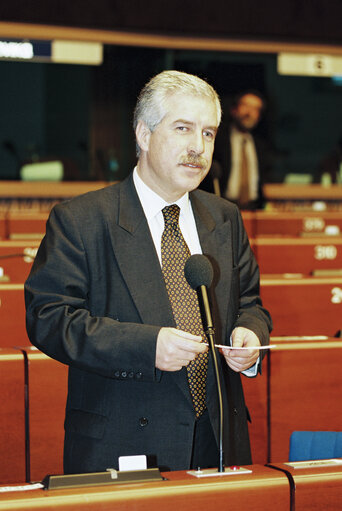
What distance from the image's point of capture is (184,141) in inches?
74.4

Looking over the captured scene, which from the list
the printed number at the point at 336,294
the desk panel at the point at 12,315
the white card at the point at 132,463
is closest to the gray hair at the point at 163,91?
the white card at the point at 132,463

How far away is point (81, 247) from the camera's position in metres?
1.82

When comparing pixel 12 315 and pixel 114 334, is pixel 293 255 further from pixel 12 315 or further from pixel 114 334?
pixel 114 334

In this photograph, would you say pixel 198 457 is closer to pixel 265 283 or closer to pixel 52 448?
pixel 52 448

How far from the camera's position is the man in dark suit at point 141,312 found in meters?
1.72

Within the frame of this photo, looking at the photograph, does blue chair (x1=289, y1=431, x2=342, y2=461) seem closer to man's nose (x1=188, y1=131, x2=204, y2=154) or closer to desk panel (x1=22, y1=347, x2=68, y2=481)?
Answer: man's nose (x1=188, y1=131, x2=204, y2=154)

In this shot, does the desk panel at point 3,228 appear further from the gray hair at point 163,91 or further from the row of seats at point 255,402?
the gray hair at point 163,91

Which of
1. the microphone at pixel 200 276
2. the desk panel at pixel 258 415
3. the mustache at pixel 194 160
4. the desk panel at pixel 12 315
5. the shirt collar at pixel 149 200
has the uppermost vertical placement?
the mustache at pixel 194 160

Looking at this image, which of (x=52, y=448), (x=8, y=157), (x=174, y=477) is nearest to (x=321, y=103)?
(x=8, y=157)

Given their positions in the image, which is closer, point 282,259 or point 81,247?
point 81,247

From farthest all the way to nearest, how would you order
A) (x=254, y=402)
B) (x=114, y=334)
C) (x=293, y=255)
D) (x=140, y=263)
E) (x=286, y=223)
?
(x=286, y=223) < (x=293, y=255) < (x=254, y=402) < (x=140, y=263) < (x=114, y=334)

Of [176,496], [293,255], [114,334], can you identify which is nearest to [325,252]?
[293,255]

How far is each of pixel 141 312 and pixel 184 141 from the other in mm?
424

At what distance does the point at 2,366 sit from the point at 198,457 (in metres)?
0.97
